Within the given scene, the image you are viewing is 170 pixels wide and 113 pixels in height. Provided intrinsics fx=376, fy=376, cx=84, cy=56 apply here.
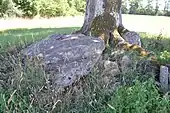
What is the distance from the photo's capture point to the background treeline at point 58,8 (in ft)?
102

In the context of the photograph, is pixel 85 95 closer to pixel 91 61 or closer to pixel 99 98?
pixel 99 98

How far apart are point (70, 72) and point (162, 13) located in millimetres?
32528

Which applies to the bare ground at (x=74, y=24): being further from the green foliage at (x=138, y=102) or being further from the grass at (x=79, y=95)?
the green foliage at (x=138, y=102)

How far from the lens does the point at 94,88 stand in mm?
5609

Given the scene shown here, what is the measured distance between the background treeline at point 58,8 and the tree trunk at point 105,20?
23.0 meters

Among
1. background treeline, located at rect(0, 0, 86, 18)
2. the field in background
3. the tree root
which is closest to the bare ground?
background treeline, located at rect(0, 0, 86, 18)

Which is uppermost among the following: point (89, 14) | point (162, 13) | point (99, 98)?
point (89, 14)

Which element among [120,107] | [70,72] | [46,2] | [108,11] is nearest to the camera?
[120,107]

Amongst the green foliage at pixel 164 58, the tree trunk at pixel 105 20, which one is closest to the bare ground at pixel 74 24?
the tree trunk at pixel 105 20

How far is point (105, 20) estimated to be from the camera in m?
7.83

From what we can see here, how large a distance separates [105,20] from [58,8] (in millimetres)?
29125

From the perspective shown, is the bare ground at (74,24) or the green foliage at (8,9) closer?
the bare ground at (74,24)

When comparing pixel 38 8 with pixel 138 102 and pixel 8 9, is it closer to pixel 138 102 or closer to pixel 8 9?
pixel 8 9

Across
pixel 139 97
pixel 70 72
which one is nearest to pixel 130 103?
pixel 139 97
